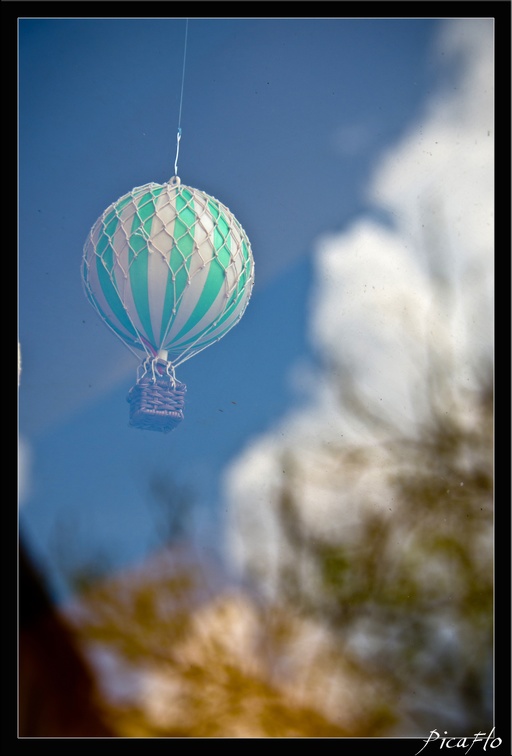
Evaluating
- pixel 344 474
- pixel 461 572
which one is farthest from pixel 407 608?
pixel 344 474

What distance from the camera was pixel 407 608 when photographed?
3.03 meters

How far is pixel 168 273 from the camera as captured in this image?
3.30 metres

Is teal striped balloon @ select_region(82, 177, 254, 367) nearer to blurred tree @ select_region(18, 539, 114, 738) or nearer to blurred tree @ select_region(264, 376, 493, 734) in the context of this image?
blurred tree @ select_region(264, 376, 493, 734)

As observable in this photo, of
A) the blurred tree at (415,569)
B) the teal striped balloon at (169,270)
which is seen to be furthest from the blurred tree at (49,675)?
the teal striped balloon at (169,270)

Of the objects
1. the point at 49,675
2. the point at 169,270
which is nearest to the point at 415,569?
the point at 49,675

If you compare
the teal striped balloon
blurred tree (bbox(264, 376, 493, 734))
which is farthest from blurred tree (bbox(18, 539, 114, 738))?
the teal striped balloon

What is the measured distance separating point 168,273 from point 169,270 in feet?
0.04

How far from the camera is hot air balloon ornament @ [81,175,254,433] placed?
10.6 ft

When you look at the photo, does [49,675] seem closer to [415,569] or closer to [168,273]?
[415,569]

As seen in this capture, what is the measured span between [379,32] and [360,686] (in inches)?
83.6

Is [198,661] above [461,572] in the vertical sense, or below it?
below

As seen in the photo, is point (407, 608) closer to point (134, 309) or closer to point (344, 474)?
point (344, 474)

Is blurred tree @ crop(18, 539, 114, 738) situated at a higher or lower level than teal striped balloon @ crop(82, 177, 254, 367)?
lower

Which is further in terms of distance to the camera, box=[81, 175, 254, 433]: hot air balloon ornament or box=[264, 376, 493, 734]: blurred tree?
box=[81, 175, 254, 433]: hot air balloon ornament
